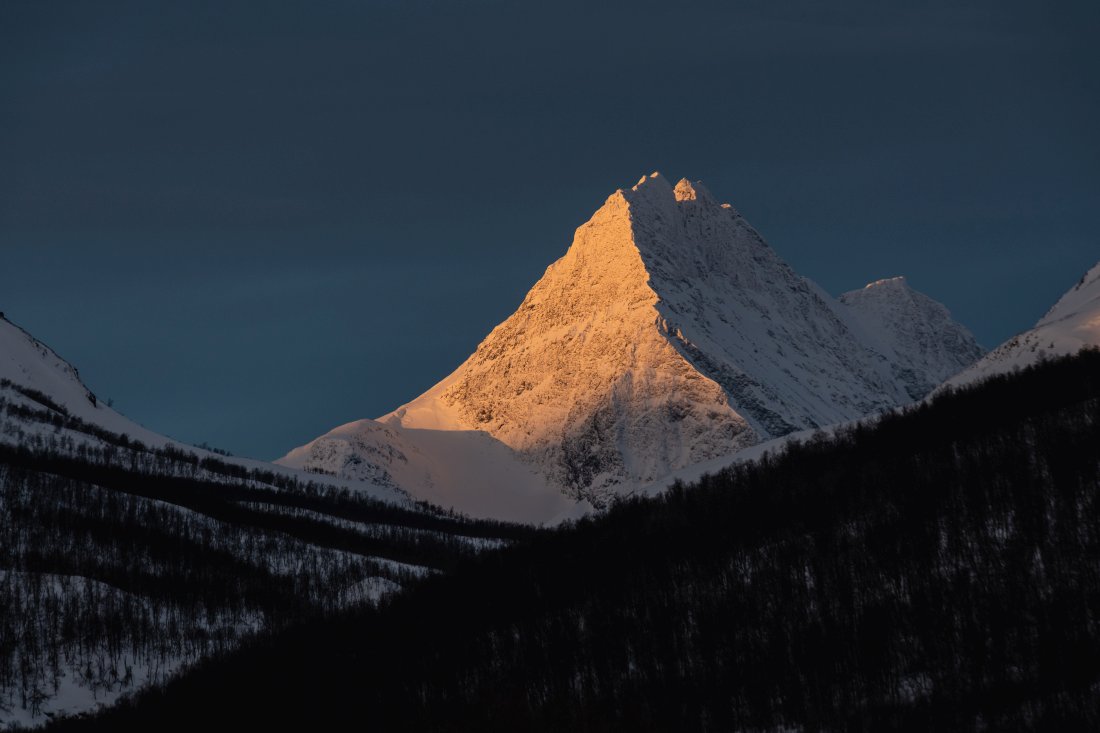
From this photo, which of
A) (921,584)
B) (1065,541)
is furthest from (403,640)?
(1065,541)

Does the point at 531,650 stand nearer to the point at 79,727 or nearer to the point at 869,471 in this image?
the point at 79,727

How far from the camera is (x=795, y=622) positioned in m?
136

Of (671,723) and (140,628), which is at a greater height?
(140,628)

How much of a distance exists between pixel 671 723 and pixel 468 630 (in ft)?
170

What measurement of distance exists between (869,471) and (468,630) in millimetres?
54005

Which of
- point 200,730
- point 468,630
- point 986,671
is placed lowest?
point 986,671

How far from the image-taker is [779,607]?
14050cm

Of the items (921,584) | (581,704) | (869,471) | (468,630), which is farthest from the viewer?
(869,471)

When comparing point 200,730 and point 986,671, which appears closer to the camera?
point 986,671

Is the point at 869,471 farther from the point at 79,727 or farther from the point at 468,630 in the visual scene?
the point at 79,727

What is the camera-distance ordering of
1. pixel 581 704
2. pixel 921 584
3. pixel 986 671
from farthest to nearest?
pixel 921 584
pixel 581 704
pixel 986 671

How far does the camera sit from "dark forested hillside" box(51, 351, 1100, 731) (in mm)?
113250

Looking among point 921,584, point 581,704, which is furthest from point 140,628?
point 921,584

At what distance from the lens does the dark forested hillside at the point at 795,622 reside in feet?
372
